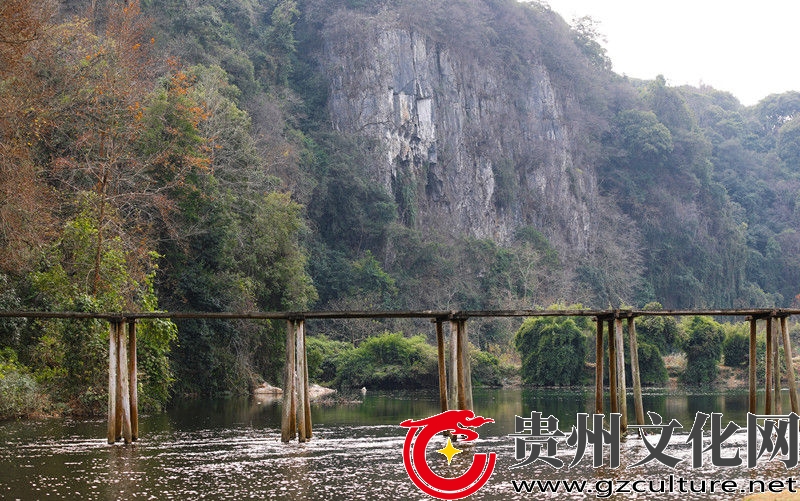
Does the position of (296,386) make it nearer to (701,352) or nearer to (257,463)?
(257,463)

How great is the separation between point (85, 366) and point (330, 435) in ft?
25.6

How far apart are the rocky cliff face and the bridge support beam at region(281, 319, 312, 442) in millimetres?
52287

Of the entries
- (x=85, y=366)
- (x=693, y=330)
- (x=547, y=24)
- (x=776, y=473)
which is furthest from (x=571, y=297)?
(x=776, y=473)

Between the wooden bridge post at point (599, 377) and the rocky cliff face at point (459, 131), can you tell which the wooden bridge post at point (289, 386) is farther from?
the rocky cliff face at point (459, 131)

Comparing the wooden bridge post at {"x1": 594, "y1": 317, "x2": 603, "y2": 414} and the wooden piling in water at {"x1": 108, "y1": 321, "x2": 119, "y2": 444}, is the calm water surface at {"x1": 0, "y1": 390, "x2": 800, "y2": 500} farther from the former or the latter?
the wooden bridge post at {"x1": 594, "y1": 317, "x2": 603, "y2": 414}

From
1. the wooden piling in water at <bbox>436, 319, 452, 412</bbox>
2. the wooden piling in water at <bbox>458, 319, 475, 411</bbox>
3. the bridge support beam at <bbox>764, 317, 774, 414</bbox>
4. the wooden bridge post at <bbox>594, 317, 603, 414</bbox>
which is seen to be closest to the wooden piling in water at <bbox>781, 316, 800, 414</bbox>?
the bridge support beam at <bbox>764, 317, 774, 414</bbox>

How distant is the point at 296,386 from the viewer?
1952cm

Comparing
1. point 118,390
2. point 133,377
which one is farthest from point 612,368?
point 118,390

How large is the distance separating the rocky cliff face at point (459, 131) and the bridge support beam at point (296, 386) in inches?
2059

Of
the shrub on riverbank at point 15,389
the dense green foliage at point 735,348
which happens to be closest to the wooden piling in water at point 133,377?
the shrub on riverbank at point 15,389

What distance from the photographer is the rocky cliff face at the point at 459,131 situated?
74.3 m

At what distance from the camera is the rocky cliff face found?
74.3 meters

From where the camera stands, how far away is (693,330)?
51.2 metres

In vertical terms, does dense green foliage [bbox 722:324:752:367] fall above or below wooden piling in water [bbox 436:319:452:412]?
below
